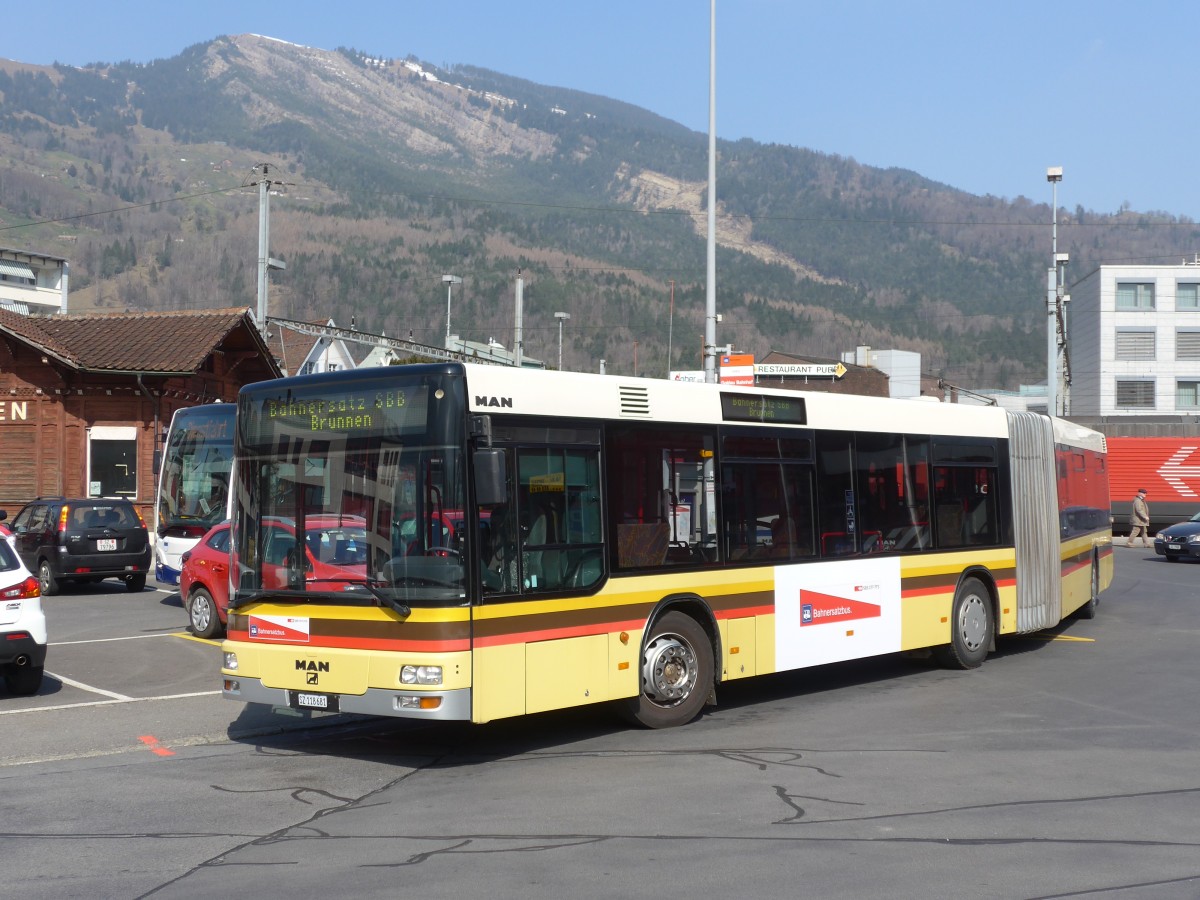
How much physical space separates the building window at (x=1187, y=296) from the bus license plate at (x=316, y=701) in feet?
290

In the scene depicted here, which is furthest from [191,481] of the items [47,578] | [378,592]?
[378,592]

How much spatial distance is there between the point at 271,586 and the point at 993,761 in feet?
17.3

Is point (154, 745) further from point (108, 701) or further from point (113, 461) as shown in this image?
point (113, 461)

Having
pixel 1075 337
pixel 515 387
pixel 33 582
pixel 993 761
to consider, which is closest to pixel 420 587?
pixel 515 387

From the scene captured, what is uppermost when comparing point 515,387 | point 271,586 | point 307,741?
point 515,387

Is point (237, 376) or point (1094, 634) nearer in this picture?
point (1094, 634)

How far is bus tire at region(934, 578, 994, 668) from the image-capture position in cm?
1441

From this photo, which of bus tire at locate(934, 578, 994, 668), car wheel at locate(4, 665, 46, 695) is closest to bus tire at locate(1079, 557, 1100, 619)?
bus tire at locate(934, 578, 994, 668)

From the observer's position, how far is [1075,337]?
103 m

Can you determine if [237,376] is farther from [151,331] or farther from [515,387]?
[515,387]

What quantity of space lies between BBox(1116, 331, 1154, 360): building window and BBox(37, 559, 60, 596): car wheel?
78810mm

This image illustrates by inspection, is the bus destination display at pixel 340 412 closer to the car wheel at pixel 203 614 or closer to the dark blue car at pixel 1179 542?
the car wheel at pixel 203 614

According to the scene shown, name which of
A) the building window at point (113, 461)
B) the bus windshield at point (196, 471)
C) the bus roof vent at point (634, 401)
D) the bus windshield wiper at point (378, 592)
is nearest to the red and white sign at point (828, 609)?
the bus roof vent at point (634, 401)

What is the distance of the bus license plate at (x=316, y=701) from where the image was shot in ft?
30.4
